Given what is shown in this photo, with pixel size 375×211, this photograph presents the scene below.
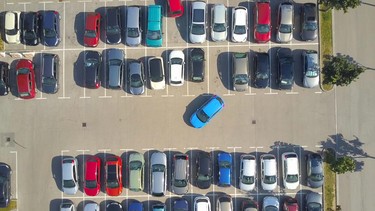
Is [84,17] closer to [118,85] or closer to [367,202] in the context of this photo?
[118,85]

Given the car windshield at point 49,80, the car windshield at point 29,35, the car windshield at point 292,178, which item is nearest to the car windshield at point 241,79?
the car windshield at point 292,178

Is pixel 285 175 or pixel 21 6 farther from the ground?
pixel 21 6

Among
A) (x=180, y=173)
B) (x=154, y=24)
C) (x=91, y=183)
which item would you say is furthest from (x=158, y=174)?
(x=154, y=24)

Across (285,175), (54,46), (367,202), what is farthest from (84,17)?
A: (367,202)

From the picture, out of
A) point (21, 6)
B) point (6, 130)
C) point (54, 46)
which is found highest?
point (21, 6)

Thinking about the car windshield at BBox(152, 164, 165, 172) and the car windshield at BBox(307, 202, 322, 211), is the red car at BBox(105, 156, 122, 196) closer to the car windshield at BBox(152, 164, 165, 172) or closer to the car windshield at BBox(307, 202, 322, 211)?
the car windshield at BBox(152, 164, 165, 172)

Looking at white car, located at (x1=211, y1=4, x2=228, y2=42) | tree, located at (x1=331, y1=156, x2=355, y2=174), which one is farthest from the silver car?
tree, located at (x1=331, y1=156, x2=355, y2=174)
